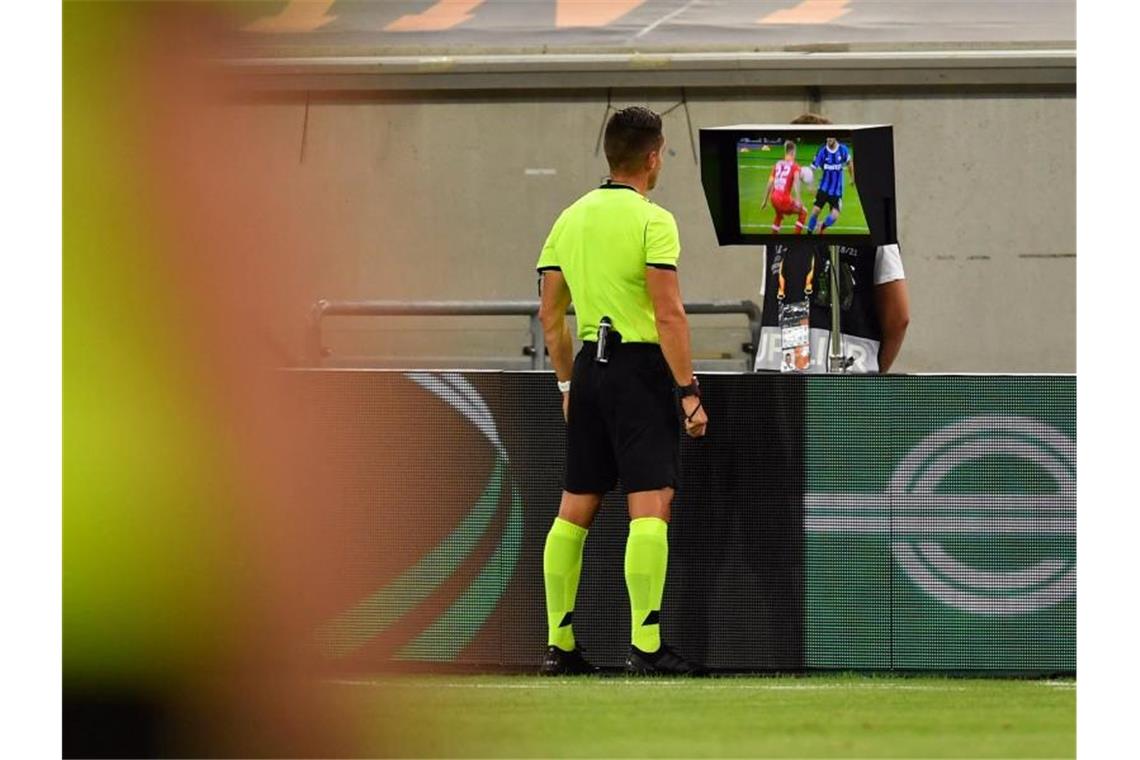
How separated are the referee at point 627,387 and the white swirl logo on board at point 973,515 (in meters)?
0.67

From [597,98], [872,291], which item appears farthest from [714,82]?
[872,291]

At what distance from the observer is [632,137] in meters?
5.80

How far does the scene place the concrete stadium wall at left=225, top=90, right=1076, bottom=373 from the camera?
12.4 m

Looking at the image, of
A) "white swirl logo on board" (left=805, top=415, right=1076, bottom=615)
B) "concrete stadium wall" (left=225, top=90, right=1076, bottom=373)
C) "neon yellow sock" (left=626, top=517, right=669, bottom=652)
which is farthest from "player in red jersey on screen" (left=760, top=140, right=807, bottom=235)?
"concrete stadium wall" (left=225, top=90, right=1076, bottom=373)

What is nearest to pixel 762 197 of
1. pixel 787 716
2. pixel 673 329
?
pixel 673 329

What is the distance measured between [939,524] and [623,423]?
47.2 inches

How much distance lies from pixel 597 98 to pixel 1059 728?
879cm

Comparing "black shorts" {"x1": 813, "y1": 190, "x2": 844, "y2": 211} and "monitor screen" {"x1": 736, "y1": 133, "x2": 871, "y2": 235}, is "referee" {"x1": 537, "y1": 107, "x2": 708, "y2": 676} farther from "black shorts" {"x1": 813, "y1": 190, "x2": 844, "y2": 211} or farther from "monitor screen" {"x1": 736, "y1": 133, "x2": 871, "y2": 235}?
"black shorts" {"x1": 813, "y1": 190, "x2": 844, "y2": 211}

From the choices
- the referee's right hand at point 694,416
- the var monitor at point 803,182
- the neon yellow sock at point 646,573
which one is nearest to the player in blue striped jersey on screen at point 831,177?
the var monitor at point 803,182

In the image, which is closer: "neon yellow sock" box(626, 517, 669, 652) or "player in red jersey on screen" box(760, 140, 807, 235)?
"neon yellow sock" box(626, 517, 669, 652)

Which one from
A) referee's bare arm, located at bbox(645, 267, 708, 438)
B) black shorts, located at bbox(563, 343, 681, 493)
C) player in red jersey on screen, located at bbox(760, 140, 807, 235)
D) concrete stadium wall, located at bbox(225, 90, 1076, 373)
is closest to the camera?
referee's bare arm, located at bbox(645, 267, 708, 438)

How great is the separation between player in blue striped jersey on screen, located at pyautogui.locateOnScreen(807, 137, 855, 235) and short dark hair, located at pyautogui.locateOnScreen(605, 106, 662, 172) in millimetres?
586

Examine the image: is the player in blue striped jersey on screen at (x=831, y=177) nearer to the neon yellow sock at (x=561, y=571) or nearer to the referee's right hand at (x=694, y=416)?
the referee's right hand at (x=694, y=416)

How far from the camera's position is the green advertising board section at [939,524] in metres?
5.96
